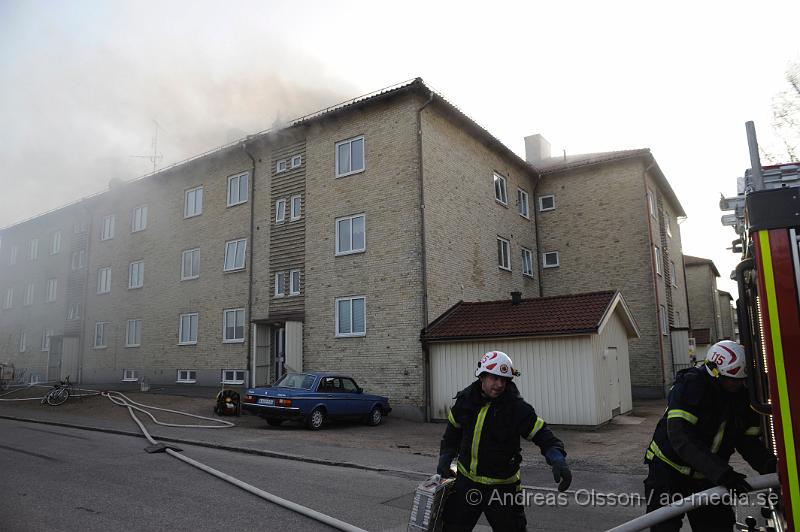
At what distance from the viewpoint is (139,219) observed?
26.0 meters

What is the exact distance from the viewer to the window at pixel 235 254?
839 inches

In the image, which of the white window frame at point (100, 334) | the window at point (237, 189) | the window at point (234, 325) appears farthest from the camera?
the white window frame at point (100, 334)

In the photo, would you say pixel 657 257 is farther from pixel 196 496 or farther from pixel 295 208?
pixel 196 496

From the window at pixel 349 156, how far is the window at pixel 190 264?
7.94 m

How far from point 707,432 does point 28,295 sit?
38911 millimetres

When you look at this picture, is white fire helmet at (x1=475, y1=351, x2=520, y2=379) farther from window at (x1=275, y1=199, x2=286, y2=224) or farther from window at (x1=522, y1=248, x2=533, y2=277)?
window at (x1=522, y1=248, x2=533, y2=277)

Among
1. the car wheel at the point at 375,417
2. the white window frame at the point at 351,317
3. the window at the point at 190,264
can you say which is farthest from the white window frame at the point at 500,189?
the window at the point at 190,264

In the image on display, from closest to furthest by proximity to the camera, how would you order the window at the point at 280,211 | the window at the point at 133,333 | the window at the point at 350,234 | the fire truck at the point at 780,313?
the fire truck at the point at 780,313, the window at the point at 350,234, the window at the point at 280,211, the window at the point at 133,333

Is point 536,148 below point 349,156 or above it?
above

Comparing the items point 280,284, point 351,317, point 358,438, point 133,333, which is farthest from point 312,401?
point 133,333

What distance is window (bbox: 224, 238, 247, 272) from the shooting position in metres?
21.3

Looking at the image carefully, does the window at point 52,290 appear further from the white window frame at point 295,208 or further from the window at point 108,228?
the white window frame at point 295,208

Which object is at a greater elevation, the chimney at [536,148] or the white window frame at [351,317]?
the chimney at [536,148]

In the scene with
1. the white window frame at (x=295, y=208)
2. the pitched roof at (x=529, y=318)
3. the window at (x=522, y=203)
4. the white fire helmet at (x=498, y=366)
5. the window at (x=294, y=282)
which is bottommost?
the white fire helmet at (x=498, y=366)
